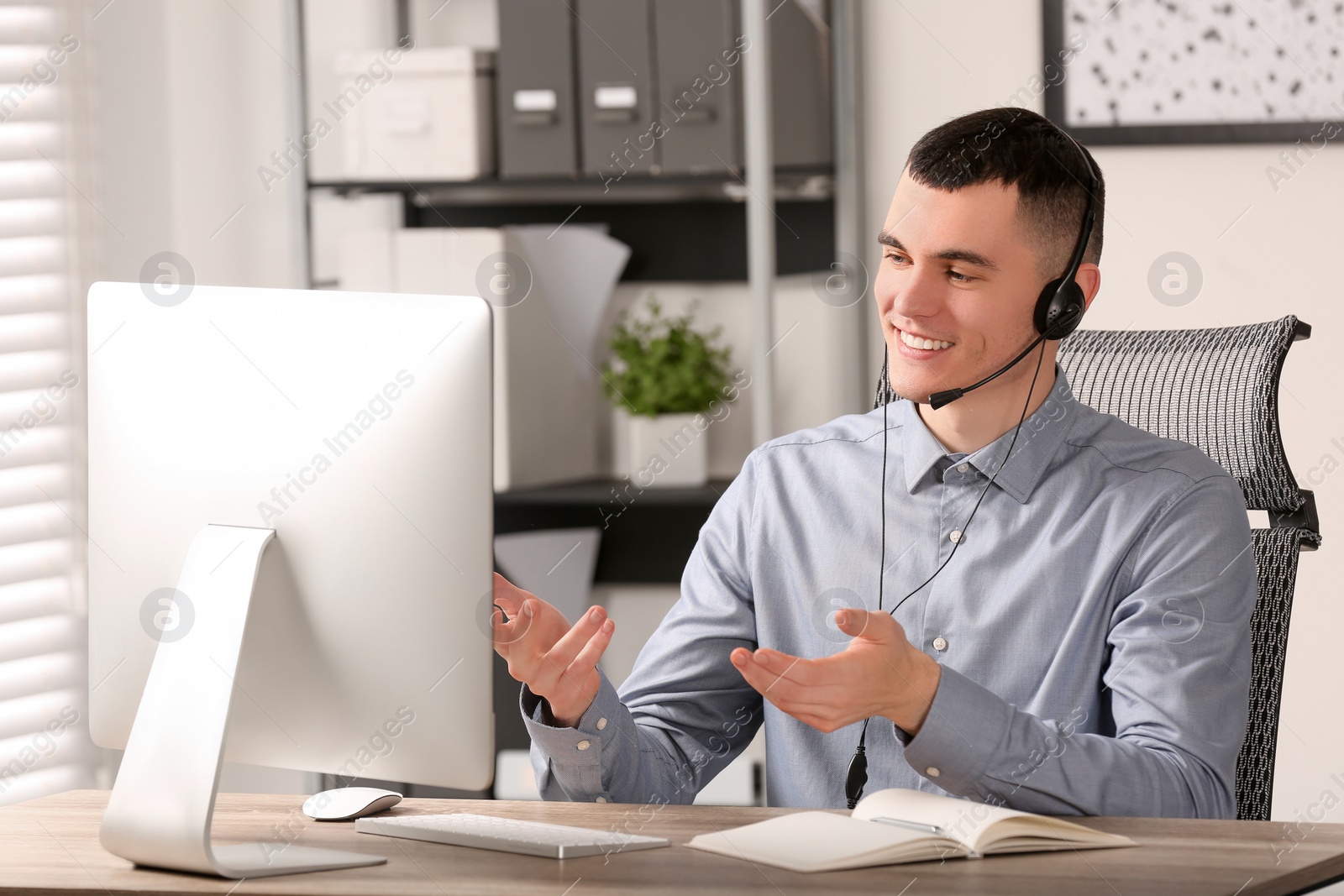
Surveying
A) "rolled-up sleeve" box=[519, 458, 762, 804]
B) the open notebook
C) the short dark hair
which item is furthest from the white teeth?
the open notebook

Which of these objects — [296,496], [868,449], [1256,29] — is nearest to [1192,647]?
[868,449]

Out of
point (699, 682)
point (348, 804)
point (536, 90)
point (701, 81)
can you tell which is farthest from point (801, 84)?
point (348, 804)

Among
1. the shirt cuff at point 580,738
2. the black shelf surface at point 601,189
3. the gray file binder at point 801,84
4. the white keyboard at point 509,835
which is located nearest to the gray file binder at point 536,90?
the black shelf surface at point 601,189

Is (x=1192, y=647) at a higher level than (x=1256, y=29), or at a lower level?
lower

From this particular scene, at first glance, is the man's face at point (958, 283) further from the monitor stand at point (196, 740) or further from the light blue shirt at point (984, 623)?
the monitor stand at point (196, 740)

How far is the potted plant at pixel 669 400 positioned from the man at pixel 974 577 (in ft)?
3.54

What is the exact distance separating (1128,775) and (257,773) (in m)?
2.03

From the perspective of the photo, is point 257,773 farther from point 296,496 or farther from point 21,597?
point 296,496

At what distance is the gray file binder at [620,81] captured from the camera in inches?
92.7

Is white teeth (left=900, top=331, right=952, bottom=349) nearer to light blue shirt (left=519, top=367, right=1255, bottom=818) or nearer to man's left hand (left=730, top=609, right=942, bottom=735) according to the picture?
light blue shirt (left=519, top=367, right=1255, bottom=818)

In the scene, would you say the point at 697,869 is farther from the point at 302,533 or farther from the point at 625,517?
the point at 625,517

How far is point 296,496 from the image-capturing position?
100 cm

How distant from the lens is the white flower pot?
8.52 ft

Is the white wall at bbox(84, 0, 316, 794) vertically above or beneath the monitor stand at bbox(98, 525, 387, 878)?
above
